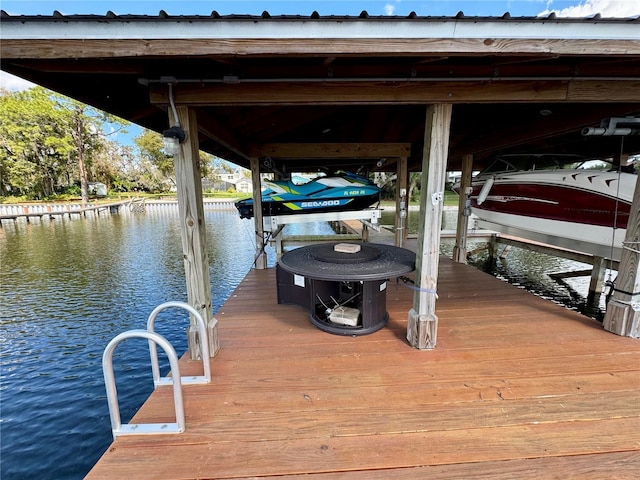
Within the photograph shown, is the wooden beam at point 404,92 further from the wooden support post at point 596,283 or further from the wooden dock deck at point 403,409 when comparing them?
the wooden support post at point 596,283

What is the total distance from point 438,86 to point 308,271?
1769 mm

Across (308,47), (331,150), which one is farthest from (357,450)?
(331,150)

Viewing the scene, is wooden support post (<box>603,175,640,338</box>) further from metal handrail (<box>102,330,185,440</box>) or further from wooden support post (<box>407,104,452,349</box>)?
metal handrail (<box>102,330,185,440</box>)

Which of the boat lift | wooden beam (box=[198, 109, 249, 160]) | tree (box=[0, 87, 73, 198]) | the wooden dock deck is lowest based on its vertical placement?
the wooden dock deck

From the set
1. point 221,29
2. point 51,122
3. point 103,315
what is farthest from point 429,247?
point 51,122

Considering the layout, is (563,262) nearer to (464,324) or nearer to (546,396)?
(464,324)

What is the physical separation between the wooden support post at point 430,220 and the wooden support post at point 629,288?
176cm

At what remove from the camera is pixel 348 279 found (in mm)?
2312

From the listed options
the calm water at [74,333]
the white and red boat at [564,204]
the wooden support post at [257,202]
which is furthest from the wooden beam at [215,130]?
the white and red boat at [564,204]

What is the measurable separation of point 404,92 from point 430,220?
989 millimetres

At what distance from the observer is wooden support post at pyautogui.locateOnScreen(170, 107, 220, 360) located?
6.79 feet

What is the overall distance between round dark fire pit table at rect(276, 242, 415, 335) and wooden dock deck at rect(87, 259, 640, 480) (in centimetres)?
15

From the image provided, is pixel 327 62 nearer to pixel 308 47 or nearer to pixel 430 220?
pixel 308 47

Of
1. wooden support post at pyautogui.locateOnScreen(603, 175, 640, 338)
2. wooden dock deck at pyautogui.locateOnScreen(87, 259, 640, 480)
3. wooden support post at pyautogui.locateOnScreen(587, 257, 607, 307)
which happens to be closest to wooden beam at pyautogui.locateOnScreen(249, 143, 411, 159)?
wooden dock deck at pyautogui.locateOnScreen(87, 259, 640, 480)
